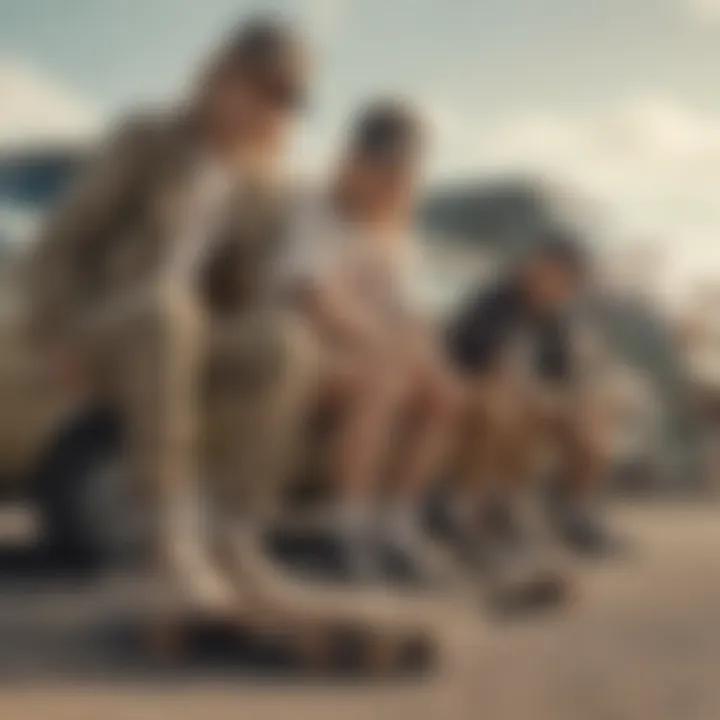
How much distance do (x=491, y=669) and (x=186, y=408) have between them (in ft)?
1.09

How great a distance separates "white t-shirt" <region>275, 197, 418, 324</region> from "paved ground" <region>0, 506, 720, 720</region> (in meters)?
0.28

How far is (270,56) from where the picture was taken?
1183 mm

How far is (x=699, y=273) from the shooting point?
1.26 m

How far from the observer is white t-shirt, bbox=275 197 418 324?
1.17 m

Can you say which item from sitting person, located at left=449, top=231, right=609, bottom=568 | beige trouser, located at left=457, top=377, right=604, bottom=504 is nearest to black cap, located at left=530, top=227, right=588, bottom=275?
sitting person, located at left=449, top=231, right=609, bottom=568

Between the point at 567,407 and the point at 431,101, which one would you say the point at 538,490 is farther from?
the point at 431,101

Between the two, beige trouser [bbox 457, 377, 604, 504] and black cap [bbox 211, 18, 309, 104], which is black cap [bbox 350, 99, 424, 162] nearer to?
black cap [bbox 211, 18, 309, 104]

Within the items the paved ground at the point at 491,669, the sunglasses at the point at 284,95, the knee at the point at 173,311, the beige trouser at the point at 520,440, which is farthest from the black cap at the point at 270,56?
the paved ground at the point at 491,669

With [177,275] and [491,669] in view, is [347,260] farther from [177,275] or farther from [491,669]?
[491,669]

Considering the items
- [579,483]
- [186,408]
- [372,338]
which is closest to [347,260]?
[372,338]

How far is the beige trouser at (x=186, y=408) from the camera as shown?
1.13m

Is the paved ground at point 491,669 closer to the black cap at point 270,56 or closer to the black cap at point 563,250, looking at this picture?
the black cap at point 563,250

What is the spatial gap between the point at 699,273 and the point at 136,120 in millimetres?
522

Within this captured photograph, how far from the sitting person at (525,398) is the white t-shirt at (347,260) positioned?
6 centimetres
